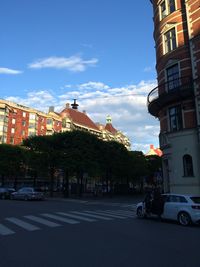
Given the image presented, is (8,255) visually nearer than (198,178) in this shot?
Yes

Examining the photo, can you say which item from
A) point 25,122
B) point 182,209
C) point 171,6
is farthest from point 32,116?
point 182,209

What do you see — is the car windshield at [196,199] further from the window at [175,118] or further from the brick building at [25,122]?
the brick building at [25,122]

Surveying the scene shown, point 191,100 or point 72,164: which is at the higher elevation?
point 191,100

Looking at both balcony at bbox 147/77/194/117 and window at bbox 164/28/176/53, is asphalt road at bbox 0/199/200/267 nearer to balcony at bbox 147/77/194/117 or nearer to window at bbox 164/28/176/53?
balcony at bbox 147/77/194/117

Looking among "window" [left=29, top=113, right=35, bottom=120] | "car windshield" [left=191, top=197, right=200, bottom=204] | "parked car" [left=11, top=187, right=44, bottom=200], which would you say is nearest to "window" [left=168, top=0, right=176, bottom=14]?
"car windshield" [left=191, top=197, right=200, bottom=204]

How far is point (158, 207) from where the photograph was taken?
1641cm

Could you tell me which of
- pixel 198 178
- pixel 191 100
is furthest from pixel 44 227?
pixel 191 100

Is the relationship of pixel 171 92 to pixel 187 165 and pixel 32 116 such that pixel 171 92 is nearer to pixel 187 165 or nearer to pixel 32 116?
pixel 187 165

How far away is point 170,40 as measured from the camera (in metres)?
28.9

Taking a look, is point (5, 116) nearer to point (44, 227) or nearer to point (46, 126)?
point (46, 126)

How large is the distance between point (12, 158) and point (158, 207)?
44.3 m

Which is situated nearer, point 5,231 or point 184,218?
point 5,231

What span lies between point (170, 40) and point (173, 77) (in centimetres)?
332

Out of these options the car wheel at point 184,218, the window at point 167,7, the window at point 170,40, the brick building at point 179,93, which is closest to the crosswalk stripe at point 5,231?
the car wheel at point 184,218
